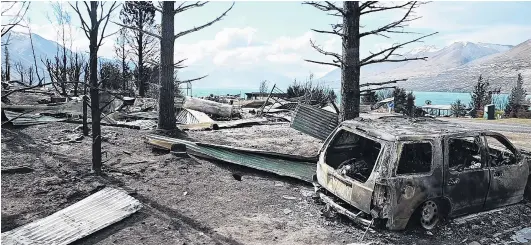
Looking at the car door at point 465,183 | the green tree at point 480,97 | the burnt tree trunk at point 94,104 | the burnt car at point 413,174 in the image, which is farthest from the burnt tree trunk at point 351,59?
the green tree at point 480,97

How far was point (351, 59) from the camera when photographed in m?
9.29

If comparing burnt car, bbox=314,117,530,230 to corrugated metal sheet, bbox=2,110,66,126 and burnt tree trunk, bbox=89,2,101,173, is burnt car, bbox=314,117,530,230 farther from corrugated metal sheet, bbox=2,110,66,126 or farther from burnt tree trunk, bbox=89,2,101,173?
corrugated metal sheet, bbox=2,110,66,126

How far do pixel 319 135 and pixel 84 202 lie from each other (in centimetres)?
822

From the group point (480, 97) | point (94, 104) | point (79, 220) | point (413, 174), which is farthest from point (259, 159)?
point (480, 97)

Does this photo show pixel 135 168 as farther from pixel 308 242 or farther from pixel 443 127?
pixel 443 127

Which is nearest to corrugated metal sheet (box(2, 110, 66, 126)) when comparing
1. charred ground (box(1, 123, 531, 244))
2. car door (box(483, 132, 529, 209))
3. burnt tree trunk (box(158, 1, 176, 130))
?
charred ground (box(1, 123, 531, 244))

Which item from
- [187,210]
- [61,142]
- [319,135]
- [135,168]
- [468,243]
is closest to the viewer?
[468,243]

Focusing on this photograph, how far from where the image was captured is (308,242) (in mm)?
5031

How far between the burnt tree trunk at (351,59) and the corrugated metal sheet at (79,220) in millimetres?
5938

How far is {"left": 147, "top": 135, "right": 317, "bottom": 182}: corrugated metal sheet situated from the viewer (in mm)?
7934

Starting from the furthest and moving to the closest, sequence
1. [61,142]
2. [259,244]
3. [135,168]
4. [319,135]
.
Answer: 1. [319,135]
2. [61,142]
3. [135,168]
4. [259,244]

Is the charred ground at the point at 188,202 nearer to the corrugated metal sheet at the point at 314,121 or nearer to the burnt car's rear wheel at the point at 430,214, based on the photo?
the burnt car's rear wheel at the point at 430,214

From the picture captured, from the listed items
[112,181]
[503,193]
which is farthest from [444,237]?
[112,181]

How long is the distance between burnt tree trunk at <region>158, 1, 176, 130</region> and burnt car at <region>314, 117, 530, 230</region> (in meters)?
6.13
